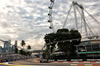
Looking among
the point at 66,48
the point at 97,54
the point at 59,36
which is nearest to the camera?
the point at 97,54

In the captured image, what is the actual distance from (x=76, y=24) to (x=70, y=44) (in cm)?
1213

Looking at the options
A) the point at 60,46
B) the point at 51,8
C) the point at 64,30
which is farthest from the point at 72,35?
the point at 51,8

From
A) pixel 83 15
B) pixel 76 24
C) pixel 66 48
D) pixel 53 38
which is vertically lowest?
pixel 66 48

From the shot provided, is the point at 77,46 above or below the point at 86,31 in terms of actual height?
below

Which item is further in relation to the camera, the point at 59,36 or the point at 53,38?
the point at 53,38

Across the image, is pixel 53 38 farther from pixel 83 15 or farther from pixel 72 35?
pixel 83 15

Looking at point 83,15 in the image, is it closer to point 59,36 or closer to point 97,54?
point 59,36

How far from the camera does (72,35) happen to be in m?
61.1

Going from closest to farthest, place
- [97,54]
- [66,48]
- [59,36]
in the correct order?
[97,54] < [66,48] < [59,36]

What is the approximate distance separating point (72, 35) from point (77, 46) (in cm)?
724

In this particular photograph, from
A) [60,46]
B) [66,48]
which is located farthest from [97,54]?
[60,46]

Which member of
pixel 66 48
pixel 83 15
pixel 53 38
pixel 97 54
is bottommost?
pixel 97 54

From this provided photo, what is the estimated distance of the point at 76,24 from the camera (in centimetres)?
5869

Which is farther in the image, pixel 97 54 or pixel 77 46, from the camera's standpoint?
pixel 77 46
